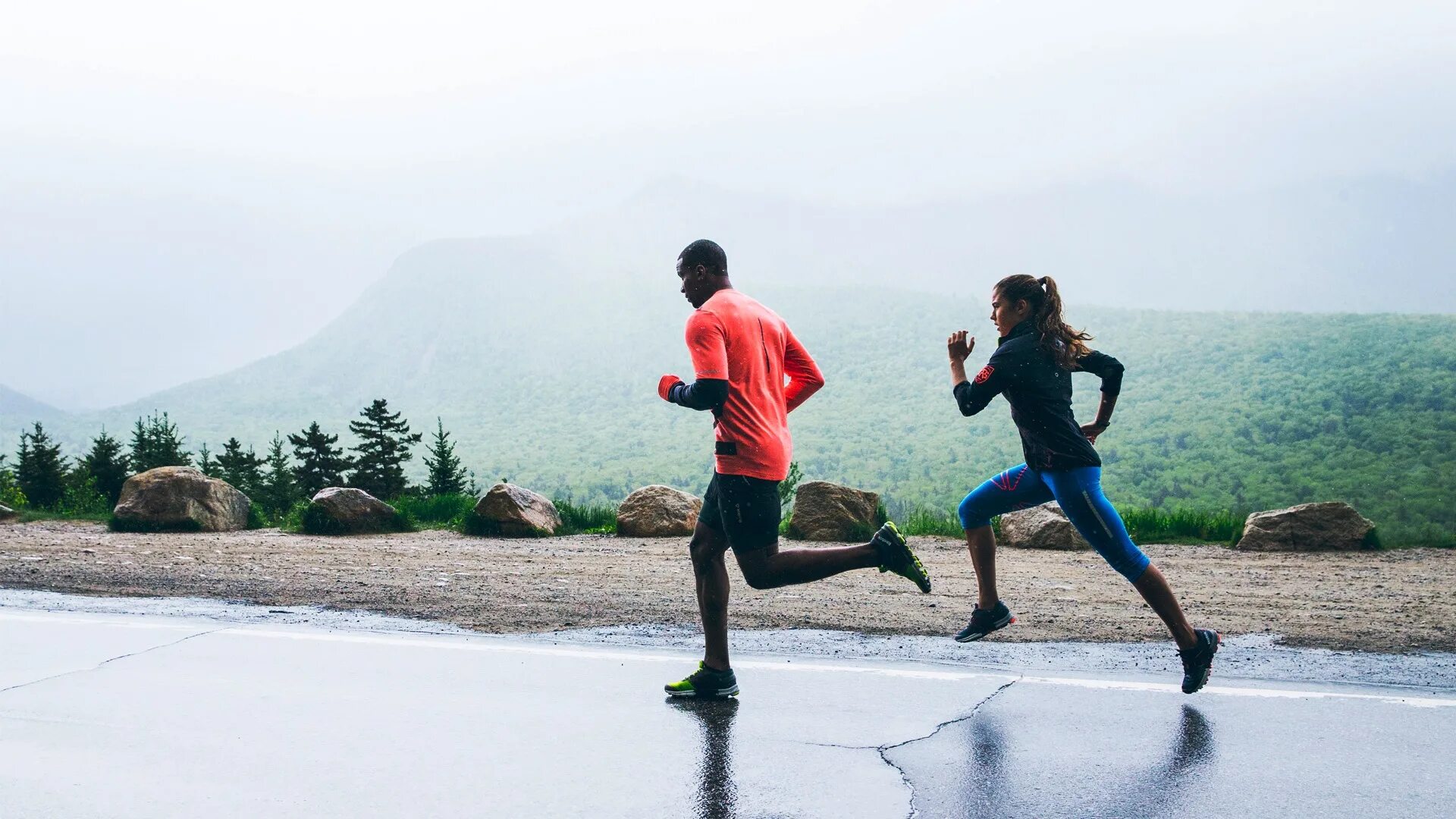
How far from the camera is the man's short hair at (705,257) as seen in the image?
5.07 meters

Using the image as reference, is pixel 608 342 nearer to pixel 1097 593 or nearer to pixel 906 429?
pixel 906 429

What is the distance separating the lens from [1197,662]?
4.93 metres

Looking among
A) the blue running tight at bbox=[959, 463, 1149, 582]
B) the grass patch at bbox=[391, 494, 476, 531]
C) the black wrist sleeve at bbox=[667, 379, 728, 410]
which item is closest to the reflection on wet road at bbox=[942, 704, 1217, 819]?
the blue running tight at bbox=[959, 463, 1149, 582]

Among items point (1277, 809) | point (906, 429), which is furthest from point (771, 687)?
point (906, 429)

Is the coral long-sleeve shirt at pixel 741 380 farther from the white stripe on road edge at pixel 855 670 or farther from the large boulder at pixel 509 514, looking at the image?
the large boulder at pixel 509 514

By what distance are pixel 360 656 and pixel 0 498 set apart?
1946 cm

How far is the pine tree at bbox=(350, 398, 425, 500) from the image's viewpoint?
1100 inches

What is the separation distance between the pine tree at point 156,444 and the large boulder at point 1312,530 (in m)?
21.1

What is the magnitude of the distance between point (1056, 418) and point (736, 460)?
4.92ft

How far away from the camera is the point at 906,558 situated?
17.0 ft

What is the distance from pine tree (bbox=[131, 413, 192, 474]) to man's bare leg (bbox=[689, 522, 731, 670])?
2239 centimetres

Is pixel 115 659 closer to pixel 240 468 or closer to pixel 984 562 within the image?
pixel 984 562

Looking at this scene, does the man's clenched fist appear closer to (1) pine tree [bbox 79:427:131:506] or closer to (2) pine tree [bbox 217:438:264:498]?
(1) pine tree [bbox 79:427:131:506]

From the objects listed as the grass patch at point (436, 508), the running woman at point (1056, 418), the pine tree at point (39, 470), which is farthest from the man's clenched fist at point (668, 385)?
the pine tree at point (39, 470)
